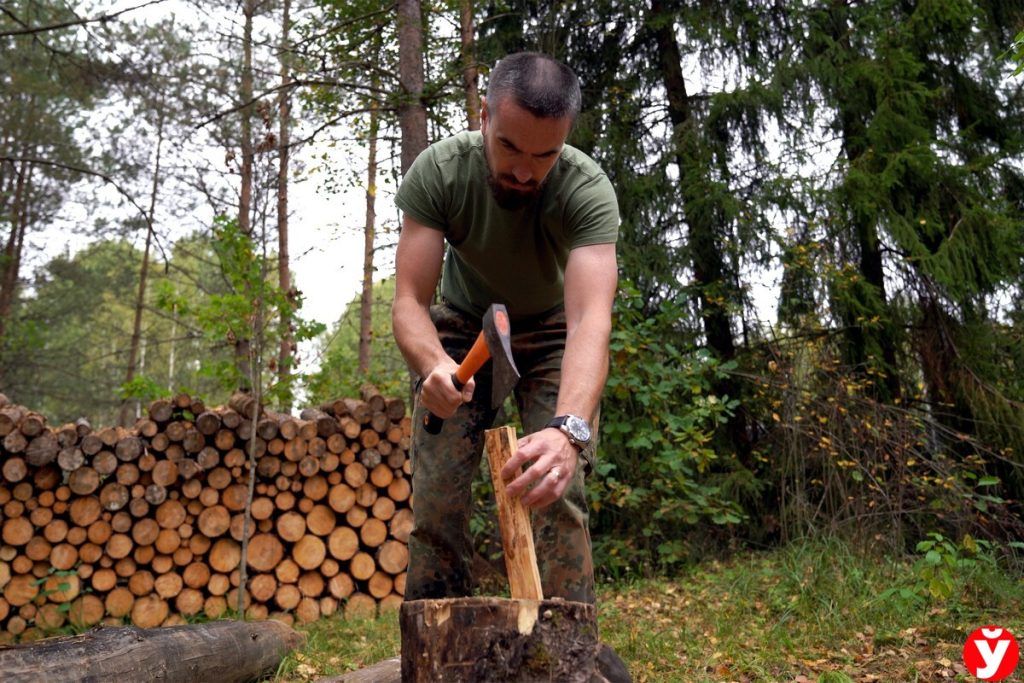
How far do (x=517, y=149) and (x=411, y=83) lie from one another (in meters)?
4.32

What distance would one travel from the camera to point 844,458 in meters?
6.12

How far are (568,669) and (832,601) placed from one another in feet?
10.5

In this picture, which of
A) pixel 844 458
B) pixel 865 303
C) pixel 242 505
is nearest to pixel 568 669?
pixel 242 505

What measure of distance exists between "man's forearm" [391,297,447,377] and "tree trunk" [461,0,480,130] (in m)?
4.12

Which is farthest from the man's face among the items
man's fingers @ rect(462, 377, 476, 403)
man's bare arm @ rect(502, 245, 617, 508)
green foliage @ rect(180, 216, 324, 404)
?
green foliage @ rect(180, 216, 324, 404)

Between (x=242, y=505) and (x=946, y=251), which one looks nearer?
(x=242, y=505)

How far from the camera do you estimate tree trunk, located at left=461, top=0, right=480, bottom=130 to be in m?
6.63

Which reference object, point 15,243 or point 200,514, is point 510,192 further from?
point 15,243

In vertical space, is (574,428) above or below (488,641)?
above

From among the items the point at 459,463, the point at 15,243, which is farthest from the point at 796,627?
the point at 15,243

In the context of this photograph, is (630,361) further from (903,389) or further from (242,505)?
(242,505)

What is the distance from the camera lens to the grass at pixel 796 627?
12.6 feet

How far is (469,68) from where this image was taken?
21.5ft

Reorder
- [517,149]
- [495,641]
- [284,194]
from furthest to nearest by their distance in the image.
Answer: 1. [284,194]
2. [517,149]
3. [495,641]
